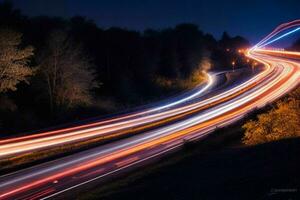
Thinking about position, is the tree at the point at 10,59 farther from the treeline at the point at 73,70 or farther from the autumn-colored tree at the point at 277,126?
the autumn-colored tree at the point at 277,126

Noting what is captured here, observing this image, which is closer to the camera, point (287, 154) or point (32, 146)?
point (287, 154)

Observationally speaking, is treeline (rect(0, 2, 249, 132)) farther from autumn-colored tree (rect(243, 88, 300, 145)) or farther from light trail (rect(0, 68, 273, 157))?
autumn-colored tree (rect(243, 88, 300, 145))

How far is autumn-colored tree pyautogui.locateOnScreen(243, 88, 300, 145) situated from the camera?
22.1m

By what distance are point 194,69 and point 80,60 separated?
48334mm

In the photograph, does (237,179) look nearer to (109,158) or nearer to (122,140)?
(109,158)

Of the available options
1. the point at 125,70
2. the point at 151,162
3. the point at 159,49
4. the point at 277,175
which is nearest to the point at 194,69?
the point at 159,49

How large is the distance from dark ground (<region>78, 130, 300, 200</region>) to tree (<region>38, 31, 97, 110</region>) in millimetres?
31477

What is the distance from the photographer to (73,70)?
49.7 m

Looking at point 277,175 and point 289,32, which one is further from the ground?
point 289,32

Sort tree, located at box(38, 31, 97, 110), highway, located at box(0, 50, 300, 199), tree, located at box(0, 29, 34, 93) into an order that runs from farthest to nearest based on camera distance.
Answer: tree, located at box(38, 31, 97, 110) < tree, located at box(0, 29, 34, 93) < highway, located at box(0, 50, 300, 199)

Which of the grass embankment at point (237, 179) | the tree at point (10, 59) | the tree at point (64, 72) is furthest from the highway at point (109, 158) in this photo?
the tree at point (10, 59)

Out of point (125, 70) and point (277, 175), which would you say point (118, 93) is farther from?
point (277, 175)

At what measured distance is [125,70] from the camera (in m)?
70.8

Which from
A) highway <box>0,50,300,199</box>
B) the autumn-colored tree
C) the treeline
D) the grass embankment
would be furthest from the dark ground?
the treeline
